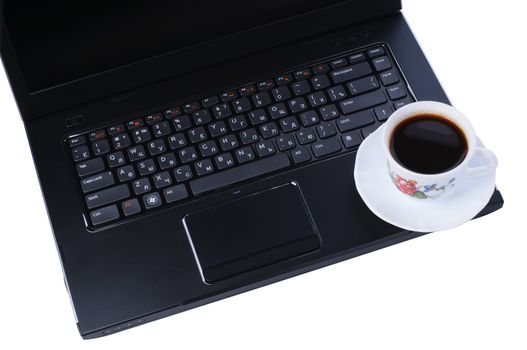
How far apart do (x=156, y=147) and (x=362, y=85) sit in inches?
14.3

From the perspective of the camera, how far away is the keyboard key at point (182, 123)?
142 centimetres

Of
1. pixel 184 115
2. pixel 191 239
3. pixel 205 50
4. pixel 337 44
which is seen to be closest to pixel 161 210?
pixel 191 239

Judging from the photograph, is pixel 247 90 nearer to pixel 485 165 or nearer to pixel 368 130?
pixel 368 130

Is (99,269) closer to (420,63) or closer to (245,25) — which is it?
(245,25)

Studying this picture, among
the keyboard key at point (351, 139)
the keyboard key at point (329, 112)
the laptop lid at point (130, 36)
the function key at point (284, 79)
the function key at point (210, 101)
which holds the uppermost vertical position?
the laptop lid at point (130, 36)

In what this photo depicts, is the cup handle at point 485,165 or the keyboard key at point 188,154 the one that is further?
the keyboard key at point 188,154

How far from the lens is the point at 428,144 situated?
1293mm

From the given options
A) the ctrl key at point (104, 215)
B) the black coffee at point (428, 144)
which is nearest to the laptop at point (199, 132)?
the ctrl key at point (104, 215)

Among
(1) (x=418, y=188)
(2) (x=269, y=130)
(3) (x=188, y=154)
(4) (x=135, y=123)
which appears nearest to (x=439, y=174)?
(1) (x=418, y=188)

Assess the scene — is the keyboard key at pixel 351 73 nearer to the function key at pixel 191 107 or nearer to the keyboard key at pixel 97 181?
the function key at pixel 191 107

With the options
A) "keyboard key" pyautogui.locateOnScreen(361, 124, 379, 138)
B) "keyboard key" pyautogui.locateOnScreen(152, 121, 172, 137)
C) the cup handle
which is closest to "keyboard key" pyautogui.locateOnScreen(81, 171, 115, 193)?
"keyboard key" pyautogui.locateOnScreen(152, 121, 172, 137)

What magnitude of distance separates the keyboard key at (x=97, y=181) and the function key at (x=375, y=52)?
0.49 m

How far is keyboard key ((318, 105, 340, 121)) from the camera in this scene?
1.42 meters

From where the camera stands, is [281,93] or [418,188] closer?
[418,188]
